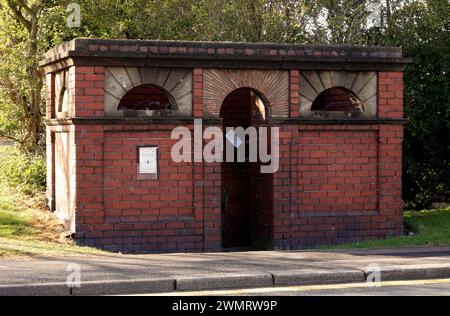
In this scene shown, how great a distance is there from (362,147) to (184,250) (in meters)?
3.53

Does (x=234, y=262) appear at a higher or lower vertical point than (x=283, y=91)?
lower

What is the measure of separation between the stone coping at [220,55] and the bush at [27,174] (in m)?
3.20

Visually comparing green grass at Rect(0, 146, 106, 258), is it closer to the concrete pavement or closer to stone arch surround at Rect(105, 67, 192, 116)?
the concrete pavement

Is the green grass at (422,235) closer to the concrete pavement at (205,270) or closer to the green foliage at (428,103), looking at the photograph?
the concrete pavement at (205,270)

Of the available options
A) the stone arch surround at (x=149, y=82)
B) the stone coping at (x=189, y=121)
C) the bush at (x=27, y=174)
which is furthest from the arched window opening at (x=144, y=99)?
the bush at (x=27, y=174)

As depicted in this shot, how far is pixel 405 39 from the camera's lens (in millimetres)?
18141

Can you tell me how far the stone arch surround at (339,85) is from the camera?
1393 cm

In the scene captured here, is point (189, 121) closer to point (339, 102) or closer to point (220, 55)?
point (220, 55)

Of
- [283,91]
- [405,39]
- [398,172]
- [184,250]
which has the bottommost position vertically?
[184,250]

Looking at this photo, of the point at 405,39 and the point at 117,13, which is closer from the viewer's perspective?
the point at 405,39

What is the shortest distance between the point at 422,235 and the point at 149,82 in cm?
521

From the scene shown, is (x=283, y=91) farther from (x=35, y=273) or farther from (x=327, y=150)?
(x=35, y=273)

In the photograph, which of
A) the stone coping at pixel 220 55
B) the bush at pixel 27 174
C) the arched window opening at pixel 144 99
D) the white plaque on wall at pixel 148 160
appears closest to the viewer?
the stone coping at pixel 220 55

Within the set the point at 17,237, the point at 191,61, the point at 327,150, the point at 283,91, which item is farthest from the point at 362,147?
the point at 17,237
